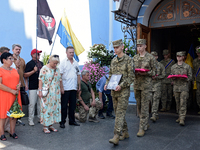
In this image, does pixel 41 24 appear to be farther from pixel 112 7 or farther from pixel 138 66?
pixel 112 7

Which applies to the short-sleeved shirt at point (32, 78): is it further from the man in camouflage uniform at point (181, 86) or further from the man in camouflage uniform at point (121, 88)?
the man in camouflage uniform at point (181, 86)

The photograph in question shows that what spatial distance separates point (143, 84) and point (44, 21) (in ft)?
→ 10.2

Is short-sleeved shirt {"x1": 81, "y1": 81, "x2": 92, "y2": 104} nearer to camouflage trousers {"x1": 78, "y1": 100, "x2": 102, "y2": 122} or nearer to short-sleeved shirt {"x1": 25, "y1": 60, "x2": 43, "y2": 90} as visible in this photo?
camouflage trousers {"x1": 78, "y1": 100, "x2": 102, "y2": 122}

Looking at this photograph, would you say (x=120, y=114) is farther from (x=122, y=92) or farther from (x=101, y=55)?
(x=101, y=55)

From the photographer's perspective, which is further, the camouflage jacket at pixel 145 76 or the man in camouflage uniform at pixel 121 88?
the camouflage jacket at pixel 145 76

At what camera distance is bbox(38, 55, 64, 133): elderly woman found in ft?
16.8

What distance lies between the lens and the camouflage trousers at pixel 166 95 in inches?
316

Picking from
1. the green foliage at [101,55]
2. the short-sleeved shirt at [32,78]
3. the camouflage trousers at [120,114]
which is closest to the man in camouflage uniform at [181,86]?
the camouflage trousers at [120,114]

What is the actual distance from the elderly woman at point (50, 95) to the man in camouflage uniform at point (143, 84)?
72.2 inches

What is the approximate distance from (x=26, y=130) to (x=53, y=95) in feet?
3.67

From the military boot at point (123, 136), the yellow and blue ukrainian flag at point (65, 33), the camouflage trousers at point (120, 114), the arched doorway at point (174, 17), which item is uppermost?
the arched doorway at point (174, 17)

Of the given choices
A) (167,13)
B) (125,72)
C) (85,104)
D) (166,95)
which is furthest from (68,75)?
(167,13)

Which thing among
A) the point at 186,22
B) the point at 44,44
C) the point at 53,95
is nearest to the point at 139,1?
the point at 186,22

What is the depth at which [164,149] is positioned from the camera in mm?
3928
